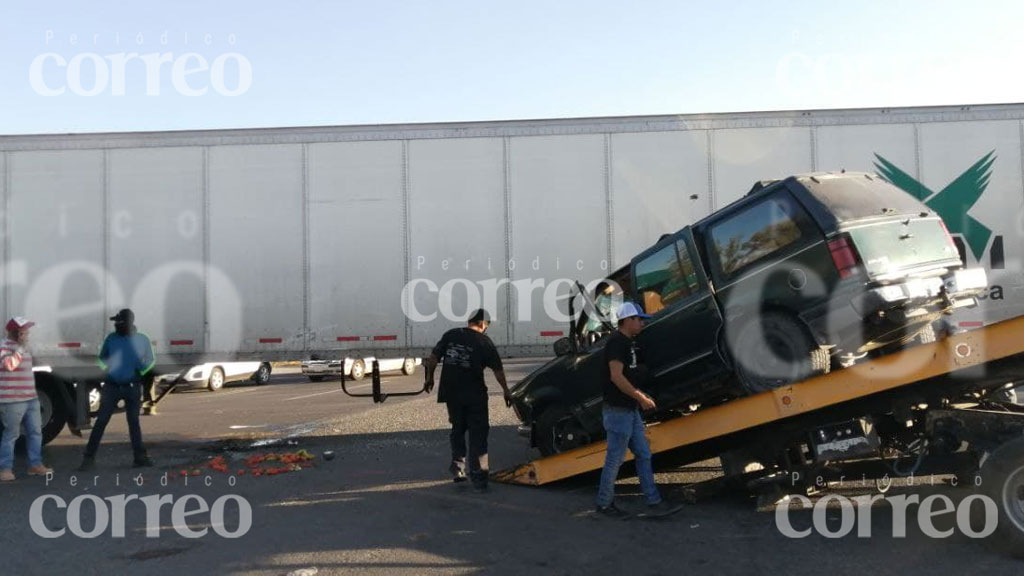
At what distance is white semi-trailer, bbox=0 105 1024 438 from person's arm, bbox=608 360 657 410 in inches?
125

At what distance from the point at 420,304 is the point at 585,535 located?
4.49 metres

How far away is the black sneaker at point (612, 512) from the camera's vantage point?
591cm

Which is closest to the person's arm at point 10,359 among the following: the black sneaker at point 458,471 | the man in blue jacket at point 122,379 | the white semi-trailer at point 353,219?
the man in blue jacket at point 122,379

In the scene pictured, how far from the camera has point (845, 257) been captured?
540cm

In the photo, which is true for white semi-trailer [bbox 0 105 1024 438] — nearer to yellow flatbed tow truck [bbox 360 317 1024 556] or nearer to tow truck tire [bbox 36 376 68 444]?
tow truck tire [bbox 36 376 68 444]

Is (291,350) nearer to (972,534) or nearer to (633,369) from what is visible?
(633,369)

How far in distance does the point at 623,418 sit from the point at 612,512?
32.3 inches

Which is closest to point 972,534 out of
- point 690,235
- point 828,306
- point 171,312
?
point 828,306

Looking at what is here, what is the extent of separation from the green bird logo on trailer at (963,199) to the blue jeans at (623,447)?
4.76 meters

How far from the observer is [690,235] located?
6449mm

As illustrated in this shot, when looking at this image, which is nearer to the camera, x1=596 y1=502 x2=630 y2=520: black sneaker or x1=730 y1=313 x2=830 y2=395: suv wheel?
x1=730 y1=313 x2=830 y2=395: suv wheel

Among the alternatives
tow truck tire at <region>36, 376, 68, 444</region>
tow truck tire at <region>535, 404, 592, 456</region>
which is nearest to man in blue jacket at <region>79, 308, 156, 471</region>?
tow truck tire at <region>36, 376, 68, 444</region>

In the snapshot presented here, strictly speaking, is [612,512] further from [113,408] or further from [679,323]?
[113,408]

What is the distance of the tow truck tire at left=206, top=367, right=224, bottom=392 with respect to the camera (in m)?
20.2
